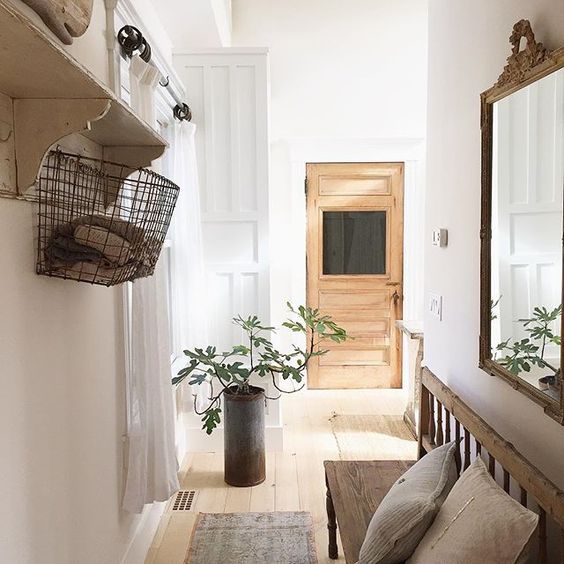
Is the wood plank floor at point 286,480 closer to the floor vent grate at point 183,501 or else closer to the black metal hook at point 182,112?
the floor vent grate at point 183,501

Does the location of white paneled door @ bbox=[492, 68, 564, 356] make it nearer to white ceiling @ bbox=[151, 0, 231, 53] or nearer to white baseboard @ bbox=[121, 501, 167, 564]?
white baseboard @ bbox=[121, 501, 167, 564]

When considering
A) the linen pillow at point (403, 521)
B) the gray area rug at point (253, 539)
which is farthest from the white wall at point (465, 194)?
the gray area rug at point (253, 539)

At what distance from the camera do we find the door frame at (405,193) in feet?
16.0

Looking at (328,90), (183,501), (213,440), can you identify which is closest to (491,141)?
(183,501)

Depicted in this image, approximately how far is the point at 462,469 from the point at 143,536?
1.32 m

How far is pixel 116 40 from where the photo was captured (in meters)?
→ 2.02

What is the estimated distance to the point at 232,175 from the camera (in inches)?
138

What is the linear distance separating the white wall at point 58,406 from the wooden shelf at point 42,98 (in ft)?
0.44

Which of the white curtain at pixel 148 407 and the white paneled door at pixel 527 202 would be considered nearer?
the white paneled door at pixel 527 202

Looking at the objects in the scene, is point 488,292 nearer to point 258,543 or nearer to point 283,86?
point 258,543

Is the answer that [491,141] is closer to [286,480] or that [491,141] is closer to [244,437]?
[244,437]

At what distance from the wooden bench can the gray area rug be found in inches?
7.8

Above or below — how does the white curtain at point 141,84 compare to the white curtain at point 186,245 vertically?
above

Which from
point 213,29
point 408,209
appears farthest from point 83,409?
point 408,209
